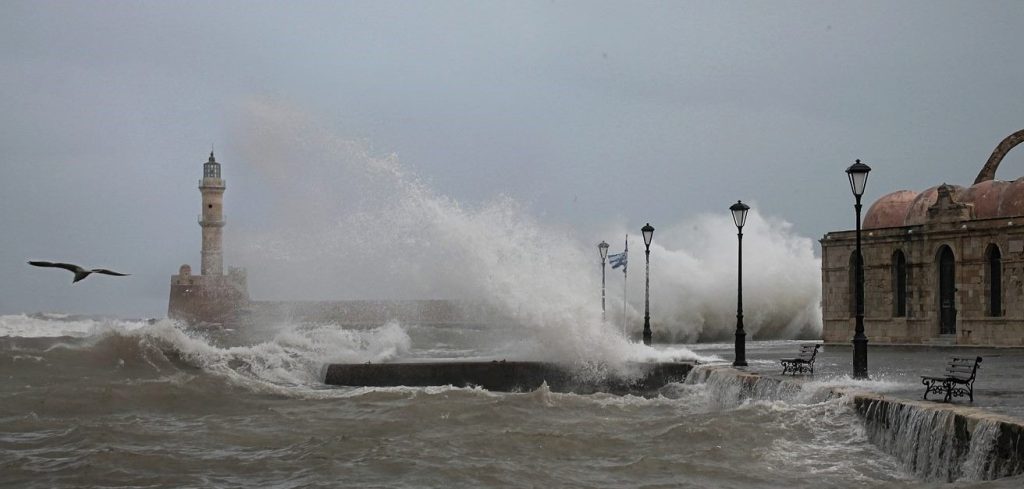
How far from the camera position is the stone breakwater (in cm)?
1012

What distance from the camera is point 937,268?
29.1 meters

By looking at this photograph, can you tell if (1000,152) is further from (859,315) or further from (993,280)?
(859,315)

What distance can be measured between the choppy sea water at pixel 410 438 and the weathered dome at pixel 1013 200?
1183cm

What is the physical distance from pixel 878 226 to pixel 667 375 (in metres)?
13.0

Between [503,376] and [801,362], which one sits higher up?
[801,362]

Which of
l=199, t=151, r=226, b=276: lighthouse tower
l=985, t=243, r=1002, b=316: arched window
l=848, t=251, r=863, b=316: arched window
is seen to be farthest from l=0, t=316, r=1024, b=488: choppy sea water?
l=199, t=151, r=226, b=276: lighthouse tower

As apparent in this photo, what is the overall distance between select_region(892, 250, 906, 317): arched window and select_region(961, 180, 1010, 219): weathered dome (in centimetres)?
221

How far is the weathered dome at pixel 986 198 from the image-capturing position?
2831 cm

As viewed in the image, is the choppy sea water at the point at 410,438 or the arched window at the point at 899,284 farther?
the arched window at the point at 899,284

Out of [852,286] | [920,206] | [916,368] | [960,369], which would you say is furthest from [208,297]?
[960,369]

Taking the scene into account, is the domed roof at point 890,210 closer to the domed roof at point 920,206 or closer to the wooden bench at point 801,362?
the domed roof at point 920,206

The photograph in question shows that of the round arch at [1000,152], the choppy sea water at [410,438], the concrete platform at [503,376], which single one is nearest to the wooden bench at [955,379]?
the choppy sea water at [410,438]

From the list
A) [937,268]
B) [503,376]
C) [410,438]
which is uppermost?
[937,268]

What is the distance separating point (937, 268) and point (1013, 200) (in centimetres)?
252
